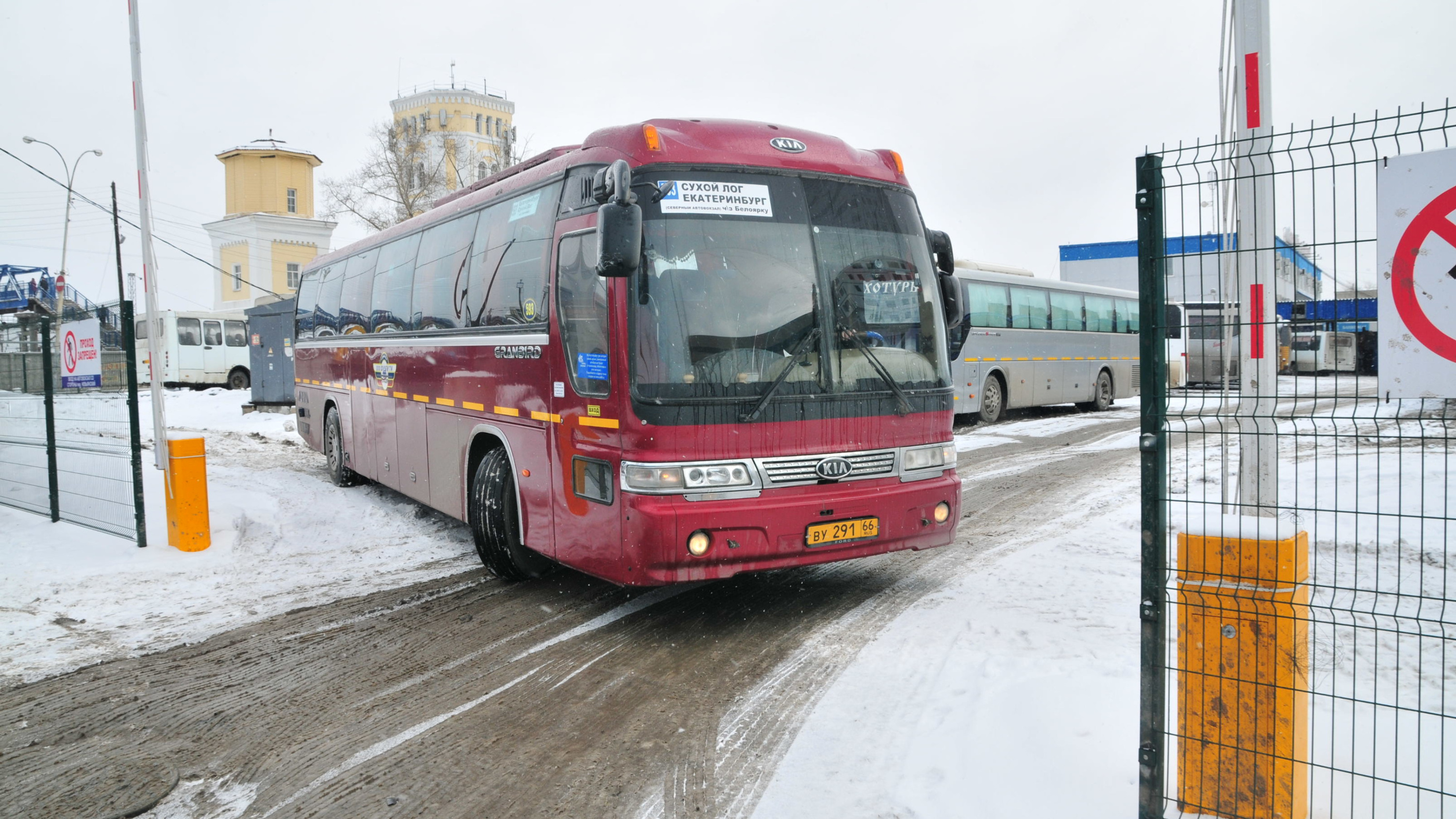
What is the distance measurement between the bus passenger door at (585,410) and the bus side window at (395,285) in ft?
11.5

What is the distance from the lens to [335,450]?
1216 centimetres

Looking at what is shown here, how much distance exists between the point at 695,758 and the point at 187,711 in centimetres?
262

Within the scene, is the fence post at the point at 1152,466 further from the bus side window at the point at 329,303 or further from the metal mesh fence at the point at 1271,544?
the bus side window at the point at 329,303

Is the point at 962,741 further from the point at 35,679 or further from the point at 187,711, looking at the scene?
the point at 35,679

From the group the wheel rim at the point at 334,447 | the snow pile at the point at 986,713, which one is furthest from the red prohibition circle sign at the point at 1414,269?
the wheel rim at the point at 334,447

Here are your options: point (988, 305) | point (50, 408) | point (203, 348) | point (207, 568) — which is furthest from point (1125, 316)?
point (203, 348)

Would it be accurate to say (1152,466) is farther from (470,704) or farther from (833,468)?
(470,704)

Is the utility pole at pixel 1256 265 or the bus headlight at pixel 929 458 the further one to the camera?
the bus headlight at pixel 929 458

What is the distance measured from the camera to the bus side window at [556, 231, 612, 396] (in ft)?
18.6

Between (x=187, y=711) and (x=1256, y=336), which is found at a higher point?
(x=1256, y=336)

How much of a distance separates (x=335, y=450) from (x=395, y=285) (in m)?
3.42

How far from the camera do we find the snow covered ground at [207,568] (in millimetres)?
5992

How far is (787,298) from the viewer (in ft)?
18.8

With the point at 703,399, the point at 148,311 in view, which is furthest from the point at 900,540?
the point at 148,311
